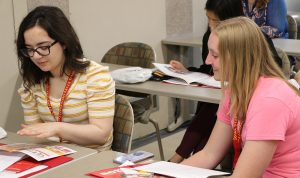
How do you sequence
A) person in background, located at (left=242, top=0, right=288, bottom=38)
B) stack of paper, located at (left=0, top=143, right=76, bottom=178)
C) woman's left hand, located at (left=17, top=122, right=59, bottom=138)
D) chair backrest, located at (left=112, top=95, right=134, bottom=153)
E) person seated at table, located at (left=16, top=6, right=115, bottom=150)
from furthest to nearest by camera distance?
person in background, located at (left=242, top=0, right=288, bottom=38)
chair backrest, located at (left=112, top=95, right=134, bottom=153)
person seated at table, located at (left=16, top=6, right=115, bottom=150)
woman's left hand, located at (left=17, top=122, right=59, bottom=138)
stack of paper, located at (left=0, top=143, right=76, bottom=178)

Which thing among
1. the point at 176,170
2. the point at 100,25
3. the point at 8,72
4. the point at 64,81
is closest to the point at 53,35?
the point at 64,81

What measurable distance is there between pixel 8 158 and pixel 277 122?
899 millimetres

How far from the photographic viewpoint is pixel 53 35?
6.30ft

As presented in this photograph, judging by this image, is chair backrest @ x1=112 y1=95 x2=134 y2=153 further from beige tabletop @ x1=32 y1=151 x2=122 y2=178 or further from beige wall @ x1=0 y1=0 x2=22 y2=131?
beige wall @ x1=0 y1=0 x2=22 y2=131

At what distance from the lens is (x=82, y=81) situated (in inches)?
77.4

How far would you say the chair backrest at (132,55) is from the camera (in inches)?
128

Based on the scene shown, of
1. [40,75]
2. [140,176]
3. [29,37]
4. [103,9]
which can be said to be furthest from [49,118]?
[103,9]

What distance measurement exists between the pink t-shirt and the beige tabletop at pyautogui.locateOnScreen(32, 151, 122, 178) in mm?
462

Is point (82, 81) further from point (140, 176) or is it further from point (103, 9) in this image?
point (103, 9)

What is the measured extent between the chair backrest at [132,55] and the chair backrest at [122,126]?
1159 millimetres


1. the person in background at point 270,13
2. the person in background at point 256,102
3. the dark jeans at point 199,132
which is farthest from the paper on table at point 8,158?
the person in background at point 270,13

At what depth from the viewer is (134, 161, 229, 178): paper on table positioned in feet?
4.70

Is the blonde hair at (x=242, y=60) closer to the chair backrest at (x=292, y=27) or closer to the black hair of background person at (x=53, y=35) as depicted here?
the black hair of background person at (x=53, y=35)

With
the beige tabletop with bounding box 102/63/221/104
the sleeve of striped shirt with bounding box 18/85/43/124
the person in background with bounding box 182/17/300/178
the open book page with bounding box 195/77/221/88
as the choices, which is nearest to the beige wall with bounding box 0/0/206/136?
the beige tabletop with bounding box 102/63/221/104
